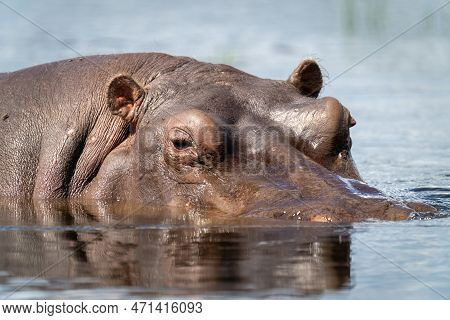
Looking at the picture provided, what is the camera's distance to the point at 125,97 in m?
9.73

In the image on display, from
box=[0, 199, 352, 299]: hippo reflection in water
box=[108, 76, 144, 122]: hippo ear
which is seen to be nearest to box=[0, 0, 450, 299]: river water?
box=[0, 199, 352, 299]: hippo reflection in water

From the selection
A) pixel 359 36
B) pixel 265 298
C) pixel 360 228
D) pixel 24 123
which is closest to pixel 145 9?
pixel 359 36

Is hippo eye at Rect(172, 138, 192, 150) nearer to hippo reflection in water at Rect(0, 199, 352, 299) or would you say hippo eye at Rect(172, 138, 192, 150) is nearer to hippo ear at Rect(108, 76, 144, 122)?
hippo reflection in water at Rect(0, 199, 352, 299)

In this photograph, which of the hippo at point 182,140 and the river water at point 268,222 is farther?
the hippo at point 182,140

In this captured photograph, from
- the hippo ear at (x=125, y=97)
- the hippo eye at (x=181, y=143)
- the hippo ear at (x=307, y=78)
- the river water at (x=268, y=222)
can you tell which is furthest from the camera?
the hippo ear at (x=307, y=78)

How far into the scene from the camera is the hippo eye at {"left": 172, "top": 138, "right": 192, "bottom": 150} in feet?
29.7

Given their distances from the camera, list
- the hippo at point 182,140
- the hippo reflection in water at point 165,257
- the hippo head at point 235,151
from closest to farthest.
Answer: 1. the hippo reflection in water at point 165,257
2. the hippo head at point 235,151
3. the hippo at point 182,140

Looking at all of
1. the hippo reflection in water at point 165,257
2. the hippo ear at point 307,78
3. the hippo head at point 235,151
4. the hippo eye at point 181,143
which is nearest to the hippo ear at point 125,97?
the hippo head at point 235,151

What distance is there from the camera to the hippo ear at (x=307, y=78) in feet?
33.3

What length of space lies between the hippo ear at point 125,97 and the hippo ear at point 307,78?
1402 mm

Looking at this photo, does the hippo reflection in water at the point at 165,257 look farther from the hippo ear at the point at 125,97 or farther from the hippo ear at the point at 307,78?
the hippo ear at the point at 307,78

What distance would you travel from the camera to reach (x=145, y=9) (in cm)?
2422

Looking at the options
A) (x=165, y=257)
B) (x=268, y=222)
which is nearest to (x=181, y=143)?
(x=268, y=222)

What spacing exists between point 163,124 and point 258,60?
9.65 m
